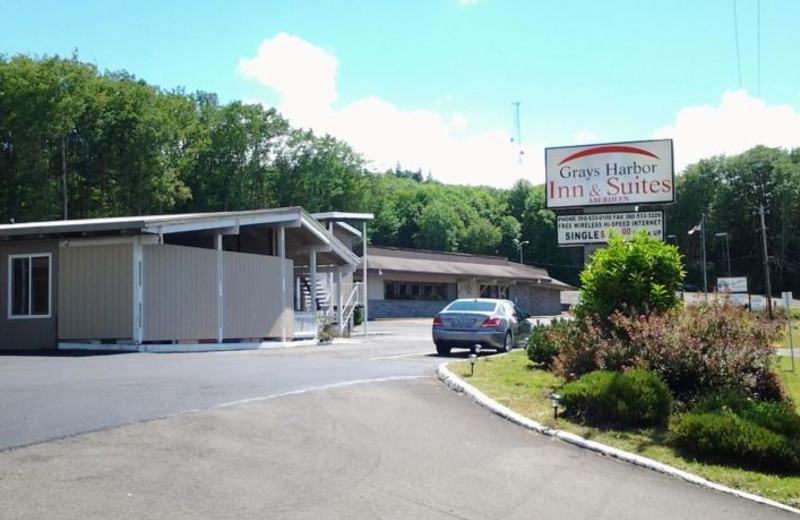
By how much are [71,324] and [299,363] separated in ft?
22.8

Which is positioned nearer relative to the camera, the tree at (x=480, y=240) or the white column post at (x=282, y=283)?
the white column post at (x=282, y=283)

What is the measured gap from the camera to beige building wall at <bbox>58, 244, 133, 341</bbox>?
752 inches

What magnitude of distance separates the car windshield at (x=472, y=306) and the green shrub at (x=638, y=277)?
7.36 meters

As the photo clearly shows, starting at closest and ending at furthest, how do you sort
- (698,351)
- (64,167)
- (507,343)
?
1. (698,351)
2. (507,343)
3. (64,167)

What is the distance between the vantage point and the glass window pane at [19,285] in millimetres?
19875

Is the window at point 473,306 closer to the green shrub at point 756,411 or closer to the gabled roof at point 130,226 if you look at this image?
the gabled roof at point 130,226

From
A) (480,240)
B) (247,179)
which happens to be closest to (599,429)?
(247,179)

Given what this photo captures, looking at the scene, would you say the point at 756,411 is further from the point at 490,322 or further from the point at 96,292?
the point at 96,292

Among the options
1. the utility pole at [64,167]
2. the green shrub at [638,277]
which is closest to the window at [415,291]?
the utility pole at [64,167]

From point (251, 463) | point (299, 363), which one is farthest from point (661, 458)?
point (299, 363)

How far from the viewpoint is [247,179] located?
2571 inches

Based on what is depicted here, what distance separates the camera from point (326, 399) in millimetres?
10844

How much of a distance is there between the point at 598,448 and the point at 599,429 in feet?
3.00

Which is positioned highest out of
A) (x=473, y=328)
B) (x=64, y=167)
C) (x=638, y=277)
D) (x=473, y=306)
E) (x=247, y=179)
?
Answer: (x=247, y=179)
